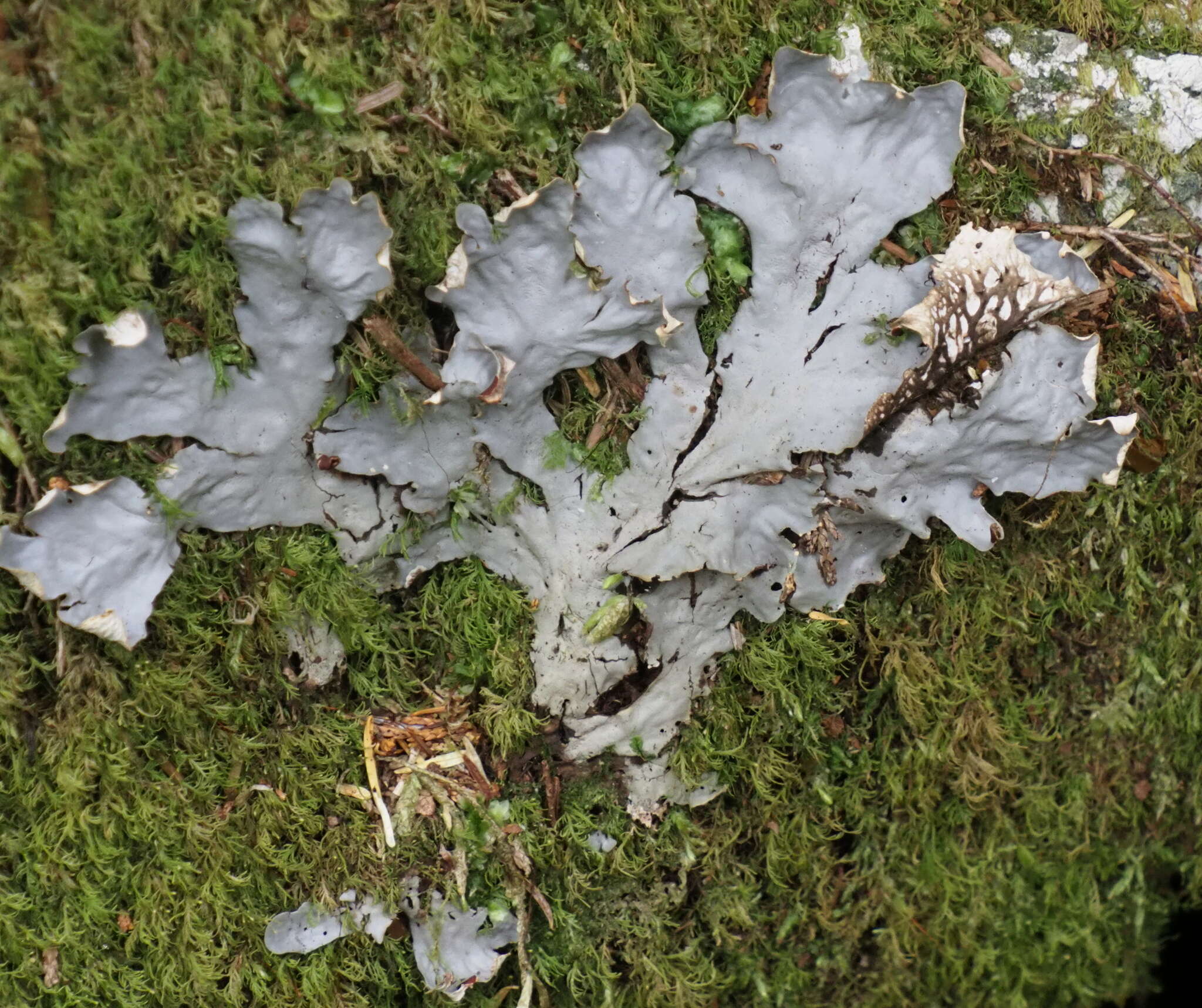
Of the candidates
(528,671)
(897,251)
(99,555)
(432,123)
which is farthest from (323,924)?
(897,251)

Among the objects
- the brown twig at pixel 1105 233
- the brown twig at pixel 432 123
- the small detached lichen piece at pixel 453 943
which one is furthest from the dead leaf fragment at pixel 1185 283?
the small detached lichen piece at pixel 453 943

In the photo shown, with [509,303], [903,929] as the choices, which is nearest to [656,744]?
[903,929]

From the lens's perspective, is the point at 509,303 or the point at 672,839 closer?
the point at 509,303

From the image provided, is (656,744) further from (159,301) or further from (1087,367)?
(159,301)

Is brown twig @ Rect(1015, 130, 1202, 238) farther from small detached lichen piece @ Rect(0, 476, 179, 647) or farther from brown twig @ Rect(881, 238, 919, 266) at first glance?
small detached lichen piece @ Rect(0, 476, 179, 647)

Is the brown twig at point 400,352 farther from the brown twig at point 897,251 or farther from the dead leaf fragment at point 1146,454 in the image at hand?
the dead leaf fragment at point 1146,454

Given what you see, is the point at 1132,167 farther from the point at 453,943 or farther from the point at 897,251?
the point at 453,943
